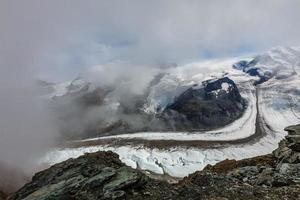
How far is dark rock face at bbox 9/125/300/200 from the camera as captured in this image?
21938 millimetres

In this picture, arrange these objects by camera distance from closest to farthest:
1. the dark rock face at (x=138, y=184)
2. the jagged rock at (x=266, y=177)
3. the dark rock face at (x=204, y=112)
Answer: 1. the dark rock face at (x=138, y=184)
2. the jagged rock at (x=266, y=177)
3. the dark rock face at (x=204, y=112)

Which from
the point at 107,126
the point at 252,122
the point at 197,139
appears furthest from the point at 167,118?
the point at 197,139

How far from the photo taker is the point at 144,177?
925 inches

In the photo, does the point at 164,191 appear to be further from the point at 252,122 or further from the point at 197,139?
the point at 252,122

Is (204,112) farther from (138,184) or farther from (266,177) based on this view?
(138,184)

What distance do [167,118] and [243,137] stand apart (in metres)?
59.5

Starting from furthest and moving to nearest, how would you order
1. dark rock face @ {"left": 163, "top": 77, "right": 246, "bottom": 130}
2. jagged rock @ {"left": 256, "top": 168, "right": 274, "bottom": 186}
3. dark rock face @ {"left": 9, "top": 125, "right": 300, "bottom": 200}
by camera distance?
dark rock face @ {"left": 163, "top": 77, "right": 246, "bottom": 130} < jagged rock @ {"left": 256, "top": 168, "right": 274, "bottom": 186} < dark rock face @ {"left": 9, "top": 125, "right": 300, "bottom": 200}

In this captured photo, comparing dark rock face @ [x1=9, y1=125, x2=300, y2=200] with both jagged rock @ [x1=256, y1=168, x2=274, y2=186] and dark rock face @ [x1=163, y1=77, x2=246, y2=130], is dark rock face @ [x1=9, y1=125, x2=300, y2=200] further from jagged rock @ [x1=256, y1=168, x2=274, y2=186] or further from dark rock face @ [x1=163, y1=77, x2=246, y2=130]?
dark rock face @ [x1=163, y1=77, x2=246, y2=130]

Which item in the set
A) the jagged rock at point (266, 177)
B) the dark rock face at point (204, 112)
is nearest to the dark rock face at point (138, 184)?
the jagged rock at point (266, 177)

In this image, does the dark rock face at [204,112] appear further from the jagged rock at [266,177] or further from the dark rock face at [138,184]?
the dark rock face at [138,184]

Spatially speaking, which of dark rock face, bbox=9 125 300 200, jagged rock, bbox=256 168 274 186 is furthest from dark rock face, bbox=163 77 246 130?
dark rock face, bbox=9 125 300 200

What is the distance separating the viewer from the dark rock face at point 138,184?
21.9 metres

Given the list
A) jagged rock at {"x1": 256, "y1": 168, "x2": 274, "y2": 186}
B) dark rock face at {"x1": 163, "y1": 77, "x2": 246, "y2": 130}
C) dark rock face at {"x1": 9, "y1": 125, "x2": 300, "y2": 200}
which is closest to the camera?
dark rock face at {"x1": 9, "y1": 125, "x2": 300, "y2": 200}

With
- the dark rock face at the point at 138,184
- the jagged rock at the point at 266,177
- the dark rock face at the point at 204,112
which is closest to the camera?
the dark rock face at the point at 138,184
